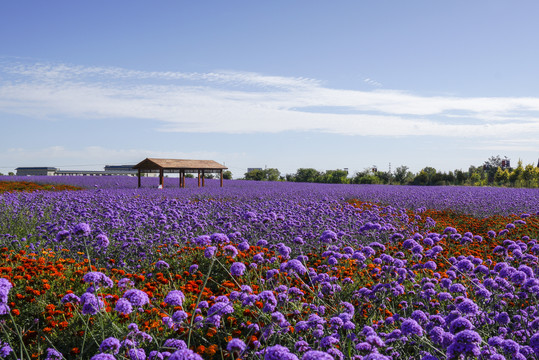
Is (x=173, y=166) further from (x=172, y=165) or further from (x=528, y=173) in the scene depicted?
(x=528, y=173)

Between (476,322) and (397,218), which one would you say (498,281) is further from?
(397,218)

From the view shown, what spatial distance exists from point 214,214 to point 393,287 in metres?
6.10

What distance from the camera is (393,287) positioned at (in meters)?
4.11

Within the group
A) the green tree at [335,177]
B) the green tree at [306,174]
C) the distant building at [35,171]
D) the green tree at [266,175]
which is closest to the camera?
the green tree at [335,177]

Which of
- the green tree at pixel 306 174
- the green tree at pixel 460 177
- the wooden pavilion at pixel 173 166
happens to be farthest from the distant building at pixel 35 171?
the green tree at pixel 460 177

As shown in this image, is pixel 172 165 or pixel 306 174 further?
pixel 306 174

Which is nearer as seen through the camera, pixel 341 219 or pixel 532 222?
pixel 341 219

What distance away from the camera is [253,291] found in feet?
15.1

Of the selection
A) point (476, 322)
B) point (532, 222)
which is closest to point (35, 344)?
point (476, 322)

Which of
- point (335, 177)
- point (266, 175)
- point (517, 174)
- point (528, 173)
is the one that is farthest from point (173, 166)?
point (517, 174)

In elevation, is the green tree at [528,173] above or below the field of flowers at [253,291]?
above

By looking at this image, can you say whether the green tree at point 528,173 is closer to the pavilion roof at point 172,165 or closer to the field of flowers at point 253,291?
the pavilion roof at point 172,165

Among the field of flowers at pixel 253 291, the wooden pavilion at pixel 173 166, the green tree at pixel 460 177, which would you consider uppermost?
the wooden pavilion at pixel 173 166

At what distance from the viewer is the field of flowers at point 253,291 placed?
2.80 metres
